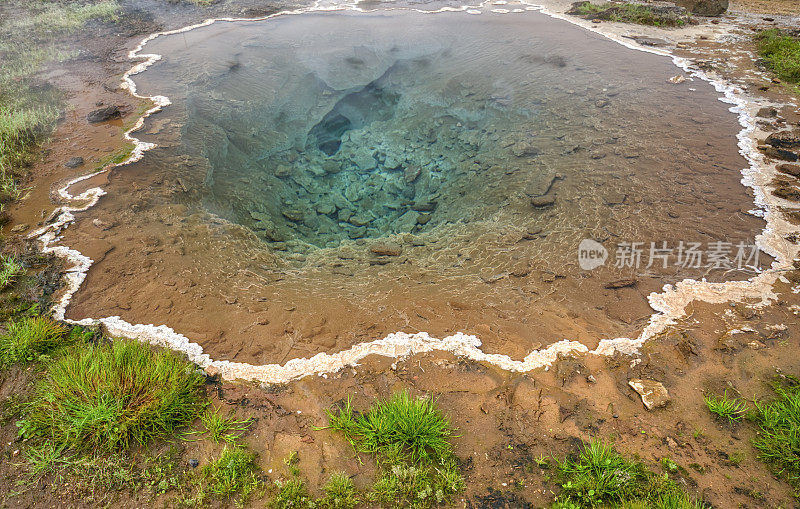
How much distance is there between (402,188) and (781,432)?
20.0 feet

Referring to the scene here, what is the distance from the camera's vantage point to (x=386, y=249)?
548cm

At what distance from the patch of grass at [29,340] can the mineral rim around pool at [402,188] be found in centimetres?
41

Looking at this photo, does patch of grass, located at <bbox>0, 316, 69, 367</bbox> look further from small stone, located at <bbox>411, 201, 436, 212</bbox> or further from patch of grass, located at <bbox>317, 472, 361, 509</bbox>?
small stone, located at <bbox>411, 201, 436, 212</bbox>

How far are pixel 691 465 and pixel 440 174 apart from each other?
5.91m

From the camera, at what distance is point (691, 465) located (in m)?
2.86

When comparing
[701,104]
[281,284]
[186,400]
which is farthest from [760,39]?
[186,400]

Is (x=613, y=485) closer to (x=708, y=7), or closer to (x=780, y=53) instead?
(x=780, y=53)

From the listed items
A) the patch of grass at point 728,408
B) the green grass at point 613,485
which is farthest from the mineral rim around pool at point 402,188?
the green grass at point 613,485

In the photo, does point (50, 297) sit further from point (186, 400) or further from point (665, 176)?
point (665, 176)

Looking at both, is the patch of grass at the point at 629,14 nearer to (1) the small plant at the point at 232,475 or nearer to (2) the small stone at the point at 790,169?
(2) the small stone at the point at 790,169

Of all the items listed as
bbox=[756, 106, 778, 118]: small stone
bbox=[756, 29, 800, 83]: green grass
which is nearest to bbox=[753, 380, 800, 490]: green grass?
bbox=[756, 106, 778, 118]: small stone

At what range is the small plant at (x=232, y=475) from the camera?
276 cm

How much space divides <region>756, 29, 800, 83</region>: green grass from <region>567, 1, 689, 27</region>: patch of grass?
7.26ft

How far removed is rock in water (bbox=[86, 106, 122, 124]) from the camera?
7.46 metres
